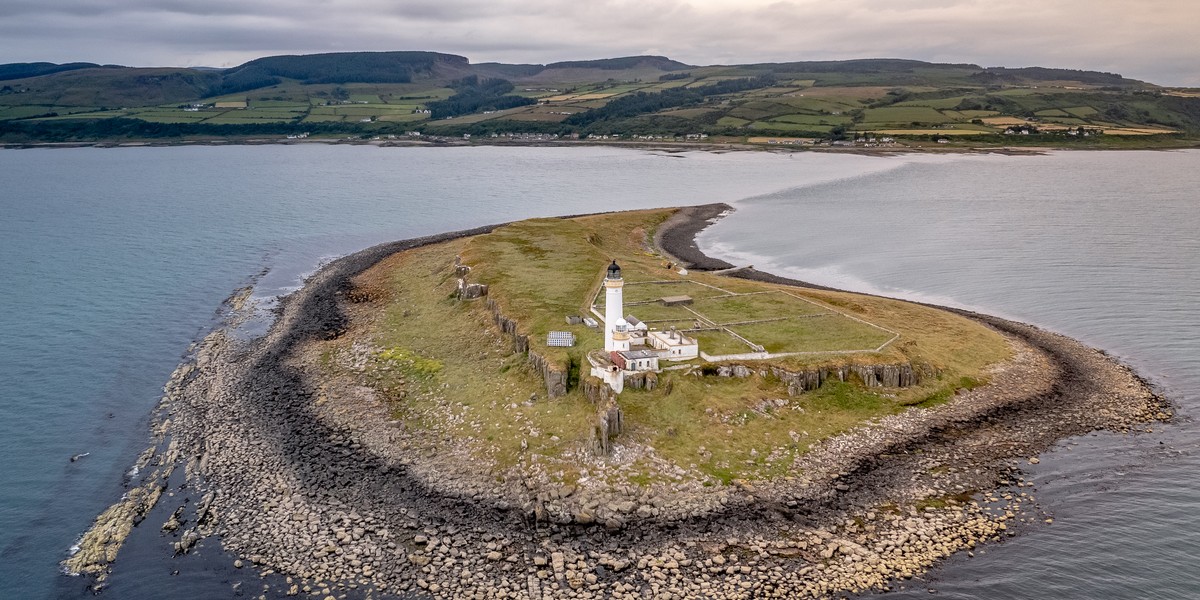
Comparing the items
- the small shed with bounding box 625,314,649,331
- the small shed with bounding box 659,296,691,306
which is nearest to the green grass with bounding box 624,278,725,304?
the small shed with bounding box 659,296,691,306

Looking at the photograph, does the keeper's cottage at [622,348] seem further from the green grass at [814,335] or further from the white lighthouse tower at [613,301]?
the green grass at [814,335]

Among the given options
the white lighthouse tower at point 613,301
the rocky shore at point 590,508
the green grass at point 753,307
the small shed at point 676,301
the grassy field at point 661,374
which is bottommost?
the rocky shore at point 590,508

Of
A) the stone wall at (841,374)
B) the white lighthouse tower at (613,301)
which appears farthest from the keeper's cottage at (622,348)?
the stone wall at (841,374)

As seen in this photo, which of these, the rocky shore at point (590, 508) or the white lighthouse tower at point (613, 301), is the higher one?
the white lighthouse tower at point (613, 301)

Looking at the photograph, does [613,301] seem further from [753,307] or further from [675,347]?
[753,307]

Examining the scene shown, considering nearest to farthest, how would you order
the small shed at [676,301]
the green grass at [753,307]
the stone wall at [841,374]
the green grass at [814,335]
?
the stone wall at [841,374] → the green grass at [814,335] → the green grass at [753,307] → the small shed at [676,301]

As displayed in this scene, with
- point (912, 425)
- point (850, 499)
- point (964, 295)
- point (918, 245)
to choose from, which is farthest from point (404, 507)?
point (918, 245)
